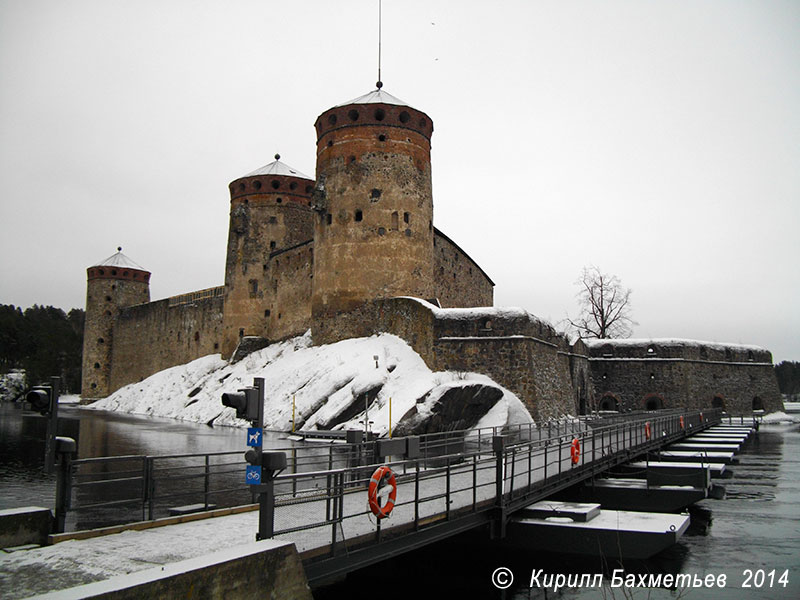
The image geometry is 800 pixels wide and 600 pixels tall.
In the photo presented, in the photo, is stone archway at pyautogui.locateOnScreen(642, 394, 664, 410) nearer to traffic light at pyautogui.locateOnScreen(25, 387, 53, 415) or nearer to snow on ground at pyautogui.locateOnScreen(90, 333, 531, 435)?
snow on ground at pyautogui.locateOnScreen(90, 333, 531, 435)

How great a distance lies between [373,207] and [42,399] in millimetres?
25661

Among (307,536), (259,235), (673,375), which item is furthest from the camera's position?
(259,235)

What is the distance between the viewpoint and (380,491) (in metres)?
7.43

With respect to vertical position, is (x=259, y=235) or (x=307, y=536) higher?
(x=259, y=235)

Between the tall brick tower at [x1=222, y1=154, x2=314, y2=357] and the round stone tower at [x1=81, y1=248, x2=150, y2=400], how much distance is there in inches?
824

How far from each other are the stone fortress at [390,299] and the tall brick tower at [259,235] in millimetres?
64

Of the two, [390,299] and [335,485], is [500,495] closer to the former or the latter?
[335,485]

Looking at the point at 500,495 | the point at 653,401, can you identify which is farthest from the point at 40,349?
the point at 500,495

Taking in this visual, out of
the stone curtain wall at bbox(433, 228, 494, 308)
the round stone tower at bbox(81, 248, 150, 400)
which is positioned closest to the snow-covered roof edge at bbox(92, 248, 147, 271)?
the round stone tower at bbox(81, 248, 150, 400)

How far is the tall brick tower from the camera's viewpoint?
42031 mm

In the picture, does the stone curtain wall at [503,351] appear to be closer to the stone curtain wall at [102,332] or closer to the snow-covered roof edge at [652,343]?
the snow-covered roof edge at [652,343]

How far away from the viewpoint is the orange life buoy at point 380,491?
7293mm

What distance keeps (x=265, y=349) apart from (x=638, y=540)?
3212 centimetres

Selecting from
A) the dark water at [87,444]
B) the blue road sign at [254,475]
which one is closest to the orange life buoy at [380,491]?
the blue road sign at [254,475]
